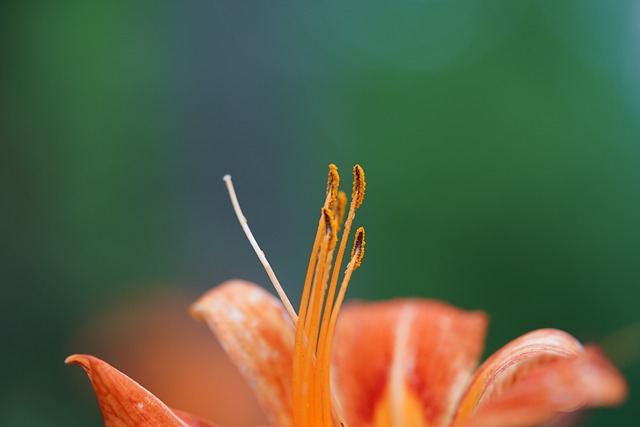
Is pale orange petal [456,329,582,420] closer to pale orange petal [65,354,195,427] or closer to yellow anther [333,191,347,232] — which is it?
yellow anther [333,191,347,232]

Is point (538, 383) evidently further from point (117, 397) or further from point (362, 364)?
point (117, 397)

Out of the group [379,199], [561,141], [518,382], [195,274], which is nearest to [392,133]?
[379,199]

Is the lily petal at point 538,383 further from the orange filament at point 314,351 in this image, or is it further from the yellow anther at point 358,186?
the yellow anther at point 358,186

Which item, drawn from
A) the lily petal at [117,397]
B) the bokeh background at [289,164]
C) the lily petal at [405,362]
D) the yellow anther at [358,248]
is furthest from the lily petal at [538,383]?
the bokeh background at [289,164]

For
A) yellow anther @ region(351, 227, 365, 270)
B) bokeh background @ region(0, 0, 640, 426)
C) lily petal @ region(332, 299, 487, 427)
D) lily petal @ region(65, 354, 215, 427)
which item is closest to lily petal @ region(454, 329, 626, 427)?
lily petal @ region(332, 299, 487, 427)

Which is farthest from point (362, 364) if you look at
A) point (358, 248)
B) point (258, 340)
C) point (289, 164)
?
point (289, 164)

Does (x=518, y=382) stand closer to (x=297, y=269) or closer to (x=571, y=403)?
(x=571, y=403)
